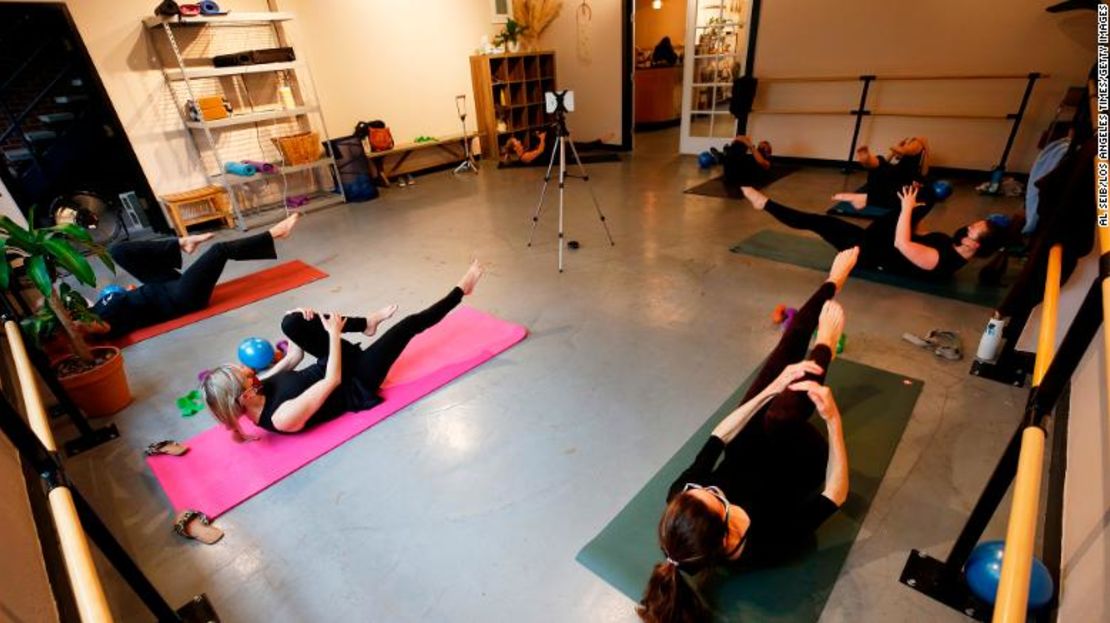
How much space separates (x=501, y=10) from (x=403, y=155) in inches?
110

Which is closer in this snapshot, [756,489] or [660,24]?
[756,489]

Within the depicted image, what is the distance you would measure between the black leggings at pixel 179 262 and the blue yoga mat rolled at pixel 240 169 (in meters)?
2.07

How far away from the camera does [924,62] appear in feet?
17.8

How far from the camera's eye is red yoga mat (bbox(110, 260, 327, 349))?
3.46 m

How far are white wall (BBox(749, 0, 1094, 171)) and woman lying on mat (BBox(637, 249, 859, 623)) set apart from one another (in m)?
5.28

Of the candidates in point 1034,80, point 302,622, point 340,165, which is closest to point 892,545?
point 302,622

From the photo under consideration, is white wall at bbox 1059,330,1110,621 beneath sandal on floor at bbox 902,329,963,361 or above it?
above

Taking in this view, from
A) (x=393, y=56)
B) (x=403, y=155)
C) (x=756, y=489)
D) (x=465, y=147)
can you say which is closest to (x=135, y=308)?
(x=756, y=489)

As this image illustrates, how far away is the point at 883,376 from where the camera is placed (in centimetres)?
250

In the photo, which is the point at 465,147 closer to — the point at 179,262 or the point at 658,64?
the point at 658,64

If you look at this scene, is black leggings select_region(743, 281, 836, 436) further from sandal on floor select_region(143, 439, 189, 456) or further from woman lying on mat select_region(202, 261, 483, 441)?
sandal on floor select_region(143, 439, 189, 456)

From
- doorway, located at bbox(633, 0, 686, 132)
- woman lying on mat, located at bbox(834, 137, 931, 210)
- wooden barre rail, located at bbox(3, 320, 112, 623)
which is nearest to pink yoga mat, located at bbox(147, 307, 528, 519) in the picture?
wooden barre rail, located at bbox(3, 320, 112, 623)

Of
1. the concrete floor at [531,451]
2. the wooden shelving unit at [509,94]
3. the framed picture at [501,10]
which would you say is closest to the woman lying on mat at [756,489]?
A: the concrete floor at [531,451]

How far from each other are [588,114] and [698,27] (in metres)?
2.18
